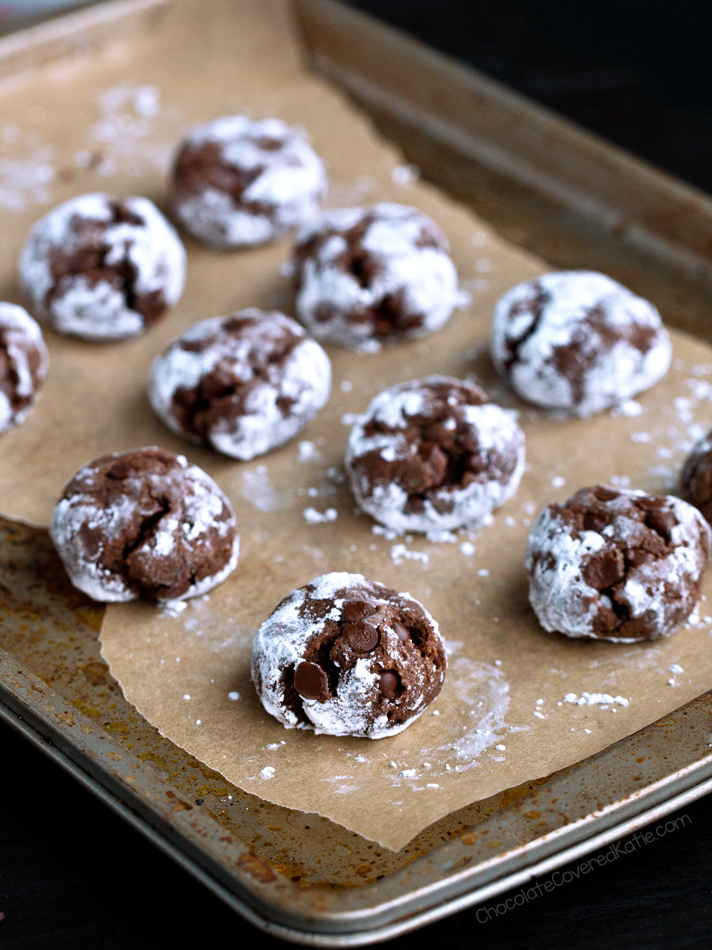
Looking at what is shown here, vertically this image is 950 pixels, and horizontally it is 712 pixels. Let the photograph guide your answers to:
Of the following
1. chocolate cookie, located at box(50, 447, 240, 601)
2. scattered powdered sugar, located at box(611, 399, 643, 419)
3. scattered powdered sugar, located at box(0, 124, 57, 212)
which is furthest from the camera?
scattered powdered sugar, located at box(0, 124, 57, 212)

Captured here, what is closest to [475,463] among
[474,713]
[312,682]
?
[474,713]

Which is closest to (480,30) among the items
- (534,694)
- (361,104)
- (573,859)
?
(361,104)

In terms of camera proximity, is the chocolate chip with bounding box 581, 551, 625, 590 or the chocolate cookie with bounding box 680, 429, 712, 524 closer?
the chocolate chip with bounding box 581, 551, 625, 590

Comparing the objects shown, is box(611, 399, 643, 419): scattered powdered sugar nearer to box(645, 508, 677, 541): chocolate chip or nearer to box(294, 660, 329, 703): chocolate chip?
box(645, 508, 677, 541): chocolate chip

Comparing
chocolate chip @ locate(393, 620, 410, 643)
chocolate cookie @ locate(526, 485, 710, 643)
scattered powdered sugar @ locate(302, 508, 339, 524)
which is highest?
chocolate chip @ locate(393, 620, 410, 643)

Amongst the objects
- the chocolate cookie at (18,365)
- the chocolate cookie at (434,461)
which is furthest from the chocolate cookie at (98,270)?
the chocolate cookie at (434,461)

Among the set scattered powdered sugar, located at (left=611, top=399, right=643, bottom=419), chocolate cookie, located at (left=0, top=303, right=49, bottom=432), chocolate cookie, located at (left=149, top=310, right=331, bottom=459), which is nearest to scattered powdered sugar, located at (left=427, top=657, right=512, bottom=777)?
chocolate cookie, located at (left=149, top=310, right=331, bottom=459)

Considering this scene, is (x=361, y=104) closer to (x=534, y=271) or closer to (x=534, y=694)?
(x=534, y=271)
